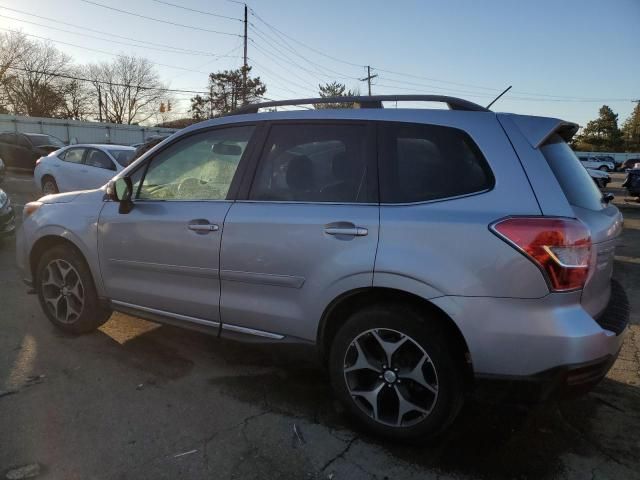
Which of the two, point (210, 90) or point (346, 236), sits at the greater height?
point (210, 90)

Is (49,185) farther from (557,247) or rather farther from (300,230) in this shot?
(557,247)

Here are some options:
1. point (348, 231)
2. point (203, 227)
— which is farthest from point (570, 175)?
point (203, 227)

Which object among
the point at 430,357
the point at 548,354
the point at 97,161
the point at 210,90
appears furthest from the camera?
the point at 210,90

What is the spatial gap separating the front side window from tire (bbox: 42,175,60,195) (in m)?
9.57

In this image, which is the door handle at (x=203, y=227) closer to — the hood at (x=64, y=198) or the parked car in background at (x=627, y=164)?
the hood at (x=64, y=198)

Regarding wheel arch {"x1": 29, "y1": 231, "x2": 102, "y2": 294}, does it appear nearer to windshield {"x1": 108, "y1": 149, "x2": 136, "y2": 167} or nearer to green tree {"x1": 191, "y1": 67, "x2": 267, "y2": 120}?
windshield {"x1": 108, "y1": 149, "x2": 136, "y2": 167}

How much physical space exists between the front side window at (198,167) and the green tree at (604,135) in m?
81.8

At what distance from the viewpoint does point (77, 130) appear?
37.3 m

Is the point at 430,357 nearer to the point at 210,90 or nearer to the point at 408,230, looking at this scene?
the point at 408,230

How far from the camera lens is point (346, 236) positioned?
2.58 m

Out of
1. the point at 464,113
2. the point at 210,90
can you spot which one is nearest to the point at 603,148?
the point at 210,90

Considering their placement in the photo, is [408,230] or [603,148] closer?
[408,230]

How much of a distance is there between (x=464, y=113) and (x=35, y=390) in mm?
3161

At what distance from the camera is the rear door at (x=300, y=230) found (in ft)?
8.52
